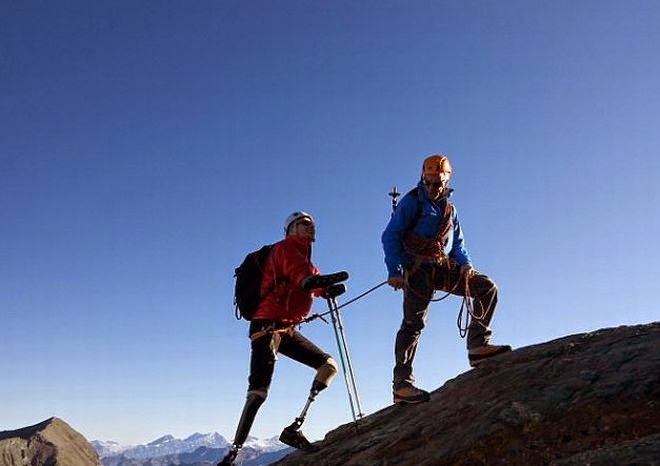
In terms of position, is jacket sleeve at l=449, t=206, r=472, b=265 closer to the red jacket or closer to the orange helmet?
the orange helmet

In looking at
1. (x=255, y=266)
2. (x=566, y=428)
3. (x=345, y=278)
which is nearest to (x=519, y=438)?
(x=566, y=428)

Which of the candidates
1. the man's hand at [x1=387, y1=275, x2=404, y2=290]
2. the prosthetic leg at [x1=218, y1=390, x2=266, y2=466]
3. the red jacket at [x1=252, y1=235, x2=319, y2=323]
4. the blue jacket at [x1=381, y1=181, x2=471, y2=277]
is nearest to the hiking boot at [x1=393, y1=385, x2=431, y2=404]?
the man's hand at [x1=387, y1=275, x2=404, y2=290]

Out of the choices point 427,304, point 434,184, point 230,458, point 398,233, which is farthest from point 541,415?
point 230,458

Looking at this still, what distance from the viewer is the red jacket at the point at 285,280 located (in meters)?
9.34

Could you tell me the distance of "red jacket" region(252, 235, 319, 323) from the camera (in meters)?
9.34

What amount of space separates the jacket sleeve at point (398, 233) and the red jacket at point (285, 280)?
1379mm

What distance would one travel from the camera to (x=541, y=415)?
Answer: 275 inches

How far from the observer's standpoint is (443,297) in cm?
1060

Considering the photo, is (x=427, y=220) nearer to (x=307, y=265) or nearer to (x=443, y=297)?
(x=443, y=297)

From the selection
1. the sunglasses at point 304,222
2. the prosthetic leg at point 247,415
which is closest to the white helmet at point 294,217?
the sunglasses at point 304,222

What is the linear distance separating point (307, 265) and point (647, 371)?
4.96 metres

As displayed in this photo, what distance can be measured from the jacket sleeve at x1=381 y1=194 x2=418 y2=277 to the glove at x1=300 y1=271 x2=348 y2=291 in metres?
1.47

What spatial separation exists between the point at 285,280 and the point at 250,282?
0.68 m

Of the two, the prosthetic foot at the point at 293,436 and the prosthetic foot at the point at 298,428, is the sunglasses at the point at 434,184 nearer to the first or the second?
the prosthetic foot at the point at 298,428
